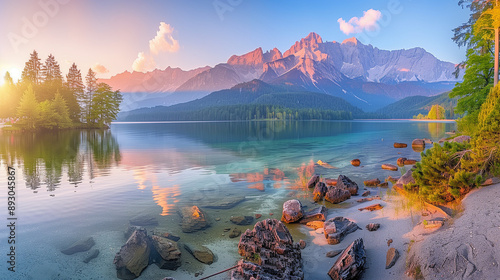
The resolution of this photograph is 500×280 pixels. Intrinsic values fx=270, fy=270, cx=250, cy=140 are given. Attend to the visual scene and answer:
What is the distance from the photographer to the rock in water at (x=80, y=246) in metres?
11.7

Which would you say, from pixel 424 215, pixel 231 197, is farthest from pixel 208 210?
pixel 424 215

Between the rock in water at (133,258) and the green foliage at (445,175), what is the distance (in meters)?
12.8

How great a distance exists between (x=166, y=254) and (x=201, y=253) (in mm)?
1390

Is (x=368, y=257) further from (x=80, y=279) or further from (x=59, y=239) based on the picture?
(x=59, y=239)

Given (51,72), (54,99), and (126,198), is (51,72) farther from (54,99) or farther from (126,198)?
(126,198)

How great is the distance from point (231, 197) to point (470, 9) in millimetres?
41135

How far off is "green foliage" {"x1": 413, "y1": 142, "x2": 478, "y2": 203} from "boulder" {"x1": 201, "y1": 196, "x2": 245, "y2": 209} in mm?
10640

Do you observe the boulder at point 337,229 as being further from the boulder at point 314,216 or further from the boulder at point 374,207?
the boulder at point 374,207

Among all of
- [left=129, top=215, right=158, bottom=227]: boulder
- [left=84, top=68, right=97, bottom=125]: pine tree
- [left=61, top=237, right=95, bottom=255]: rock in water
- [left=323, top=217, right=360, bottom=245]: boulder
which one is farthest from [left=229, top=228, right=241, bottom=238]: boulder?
[left=84, top=68, right=97, bottom=125]: pine tree

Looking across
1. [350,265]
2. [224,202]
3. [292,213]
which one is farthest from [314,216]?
[224,202]

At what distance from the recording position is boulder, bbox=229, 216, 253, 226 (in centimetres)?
1437

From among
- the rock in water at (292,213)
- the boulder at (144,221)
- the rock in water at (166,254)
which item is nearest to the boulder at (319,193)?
the rock in water at (292,213)

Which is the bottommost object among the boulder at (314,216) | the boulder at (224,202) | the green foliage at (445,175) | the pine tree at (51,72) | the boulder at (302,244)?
the boulder at (224,202)

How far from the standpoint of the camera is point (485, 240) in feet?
25.8
